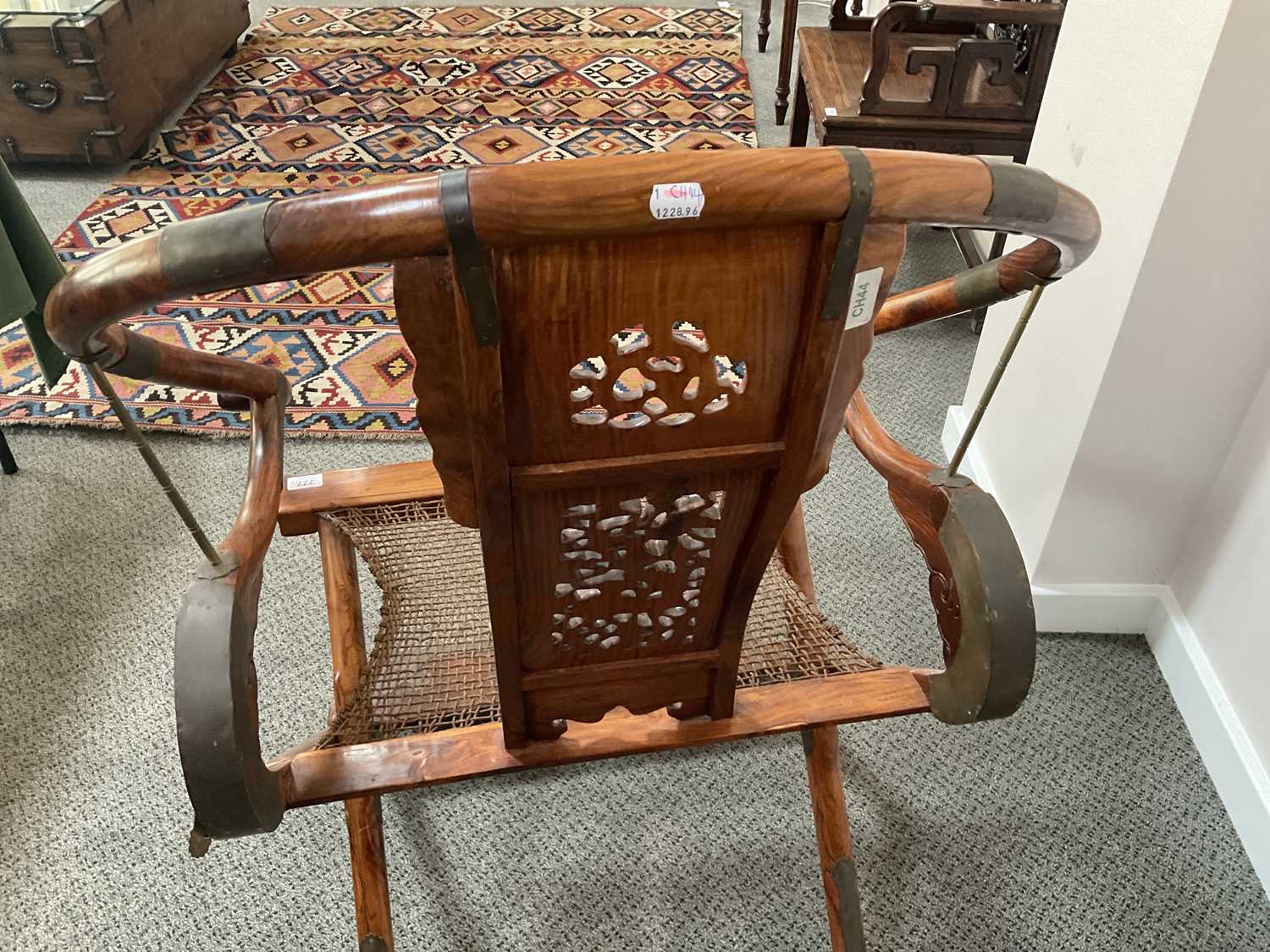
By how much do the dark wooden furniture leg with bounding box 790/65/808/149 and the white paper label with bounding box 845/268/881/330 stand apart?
6.71ft

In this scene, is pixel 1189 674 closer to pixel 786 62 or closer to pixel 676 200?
pixel 676 200

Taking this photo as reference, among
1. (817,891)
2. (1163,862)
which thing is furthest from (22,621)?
(1163,862)

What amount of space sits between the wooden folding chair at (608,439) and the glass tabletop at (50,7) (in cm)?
219

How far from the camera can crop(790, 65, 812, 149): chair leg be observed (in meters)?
2.46

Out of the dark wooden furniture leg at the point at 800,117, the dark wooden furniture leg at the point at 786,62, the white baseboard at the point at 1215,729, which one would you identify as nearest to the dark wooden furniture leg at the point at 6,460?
the dark wooden furniture leg at the point at 800,117

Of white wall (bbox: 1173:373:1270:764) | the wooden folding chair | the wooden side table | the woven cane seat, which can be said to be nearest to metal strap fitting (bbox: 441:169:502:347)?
the wooden folding chair

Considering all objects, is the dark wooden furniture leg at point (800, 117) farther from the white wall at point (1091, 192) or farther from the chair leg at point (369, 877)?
the chair leg at point (369, 877)

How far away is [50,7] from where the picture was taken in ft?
8.54

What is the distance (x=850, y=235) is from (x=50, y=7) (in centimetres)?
285

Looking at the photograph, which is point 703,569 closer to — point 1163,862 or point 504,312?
point 504,312

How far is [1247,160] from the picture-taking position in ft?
3.71

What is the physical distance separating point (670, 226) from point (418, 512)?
0.81 meters

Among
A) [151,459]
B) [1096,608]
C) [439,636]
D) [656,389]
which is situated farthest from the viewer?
[1096,608]

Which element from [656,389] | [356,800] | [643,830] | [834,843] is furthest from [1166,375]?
[356,800]
